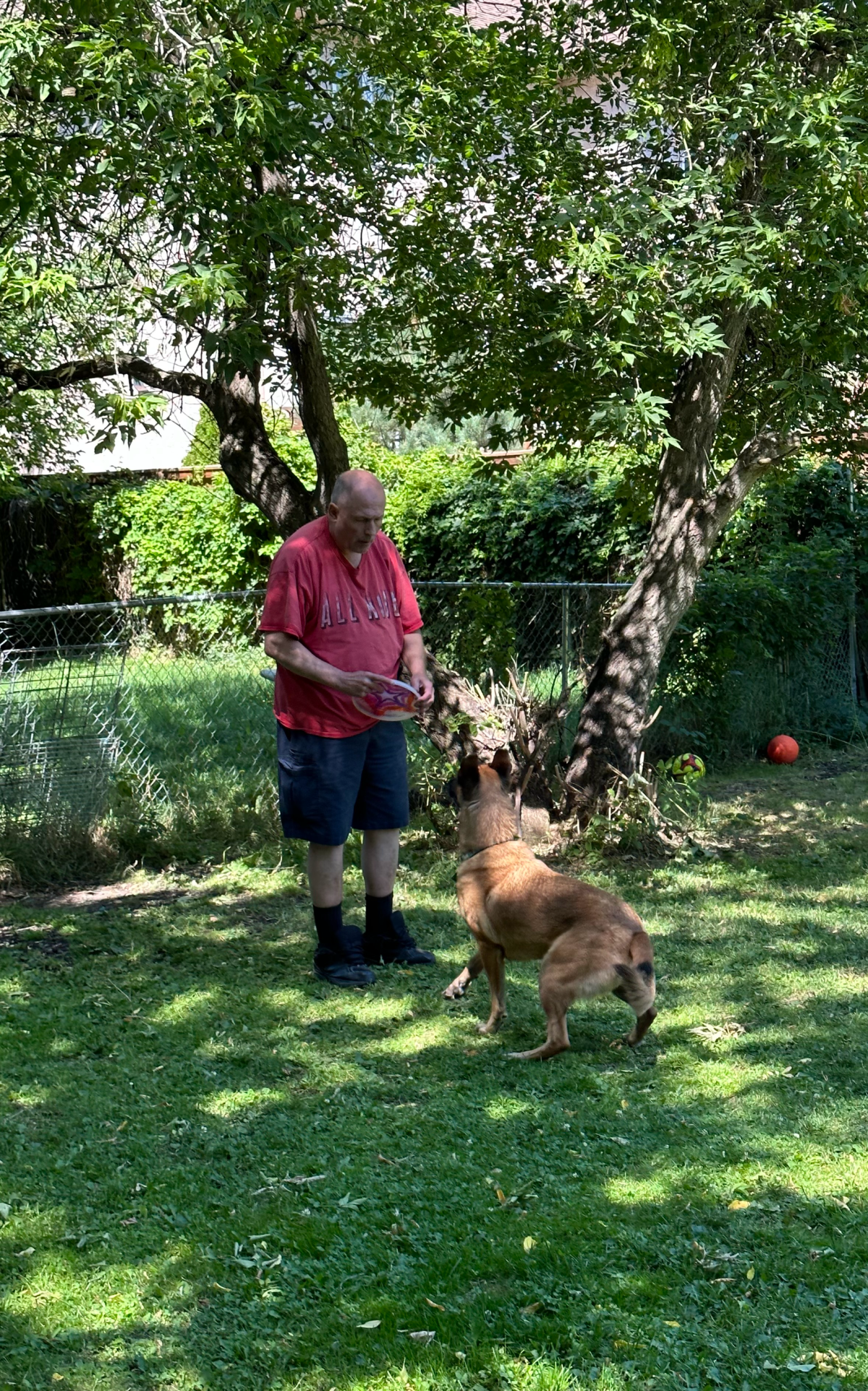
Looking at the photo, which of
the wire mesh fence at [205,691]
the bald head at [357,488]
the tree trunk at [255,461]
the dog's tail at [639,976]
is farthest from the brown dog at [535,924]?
the tree trunk at [255,461]

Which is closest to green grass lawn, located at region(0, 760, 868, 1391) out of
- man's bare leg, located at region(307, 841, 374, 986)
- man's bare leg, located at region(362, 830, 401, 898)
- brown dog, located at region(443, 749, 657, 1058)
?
man's bare leg, located at region(307, 841, 374, 986)

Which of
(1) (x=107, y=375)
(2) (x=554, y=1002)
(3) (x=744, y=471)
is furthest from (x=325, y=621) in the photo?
(3) (x=744, y=471)

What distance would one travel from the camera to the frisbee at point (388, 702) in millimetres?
5305

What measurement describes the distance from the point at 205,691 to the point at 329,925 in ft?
13.8

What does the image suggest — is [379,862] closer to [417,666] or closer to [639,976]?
[417,666]

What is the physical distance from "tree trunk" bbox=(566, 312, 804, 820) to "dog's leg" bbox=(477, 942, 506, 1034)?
10.6ft

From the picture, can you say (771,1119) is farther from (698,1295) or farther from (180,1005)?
(180,1005)

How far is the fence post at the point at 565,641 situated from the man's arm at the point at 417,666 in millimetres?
3193

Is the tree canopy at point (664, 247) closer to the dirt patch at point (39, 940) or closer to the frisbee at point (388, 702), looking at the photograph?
the frisbee at point (388, 702)

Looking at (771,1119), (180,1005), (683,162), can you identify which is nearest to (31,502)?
(683,162)

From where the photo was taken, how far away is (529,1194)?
140 inches

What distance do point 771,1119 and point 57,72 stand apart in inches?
201

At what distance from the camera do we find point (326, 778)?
541 cm

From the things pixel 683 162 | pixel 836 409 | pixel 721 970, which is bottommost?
pixel 721 970
